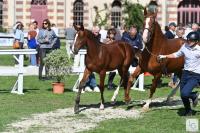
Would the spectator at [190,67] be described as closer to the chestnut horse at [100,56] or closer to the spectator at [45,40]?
the chestnut horse at [100,56]

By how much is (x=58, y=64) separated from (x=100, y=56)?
3149 mm

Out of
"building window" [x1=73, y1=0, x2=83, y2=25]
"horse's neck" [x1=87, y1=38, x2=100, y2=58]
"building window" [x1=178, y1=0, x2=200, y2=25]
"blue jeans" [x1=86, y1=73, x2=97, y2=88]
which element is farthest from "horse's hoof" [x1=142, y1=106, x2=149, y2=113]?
"building window" [x1=178, y1=0, x2=200, y2=25]

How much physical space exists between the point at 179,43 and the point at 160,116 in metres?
2.37

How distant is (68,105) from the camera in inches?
575

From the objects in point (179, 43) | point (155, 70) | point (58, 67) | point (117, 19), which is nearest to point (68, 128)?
point (155, 70)

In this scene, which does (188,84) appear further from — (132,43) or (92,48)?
(132,43)

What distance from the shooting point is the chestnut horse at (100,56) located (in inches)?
539

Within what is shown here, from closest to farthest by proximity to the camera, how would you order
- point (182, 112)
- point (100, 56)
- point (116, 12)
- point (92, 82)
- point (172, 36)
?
point (182, 112)
point (100, 56)
point (92, 82)
point (172, 36)
point (116, 12)

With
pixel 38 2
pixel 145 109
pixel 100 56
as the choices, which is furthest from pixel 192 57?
pixel 38 2

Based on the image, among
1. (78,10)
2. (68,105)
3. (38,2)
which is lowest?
(68,105)

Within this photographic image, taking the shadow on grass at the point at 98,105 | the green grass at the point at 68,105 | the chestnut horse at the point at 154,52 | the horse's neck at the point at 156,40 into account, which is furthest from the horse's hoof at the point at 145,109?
the horse's neck at the point at 156,40

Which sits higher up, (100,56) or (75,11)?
(75,11)

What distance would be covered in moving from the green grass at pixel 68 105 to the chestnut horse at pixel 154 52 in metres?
0.86

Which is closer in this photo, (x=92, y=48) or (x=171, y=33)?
(x=92, y=48)
